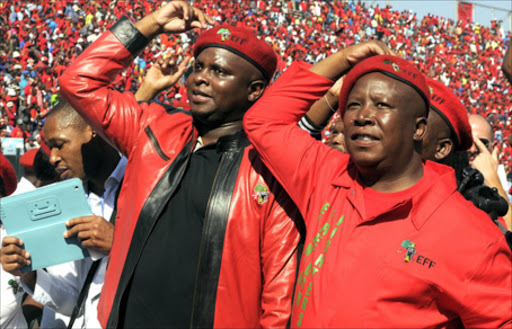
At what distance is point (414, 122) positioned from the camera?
199cm

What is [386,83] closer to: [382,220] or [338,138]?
[382,220]

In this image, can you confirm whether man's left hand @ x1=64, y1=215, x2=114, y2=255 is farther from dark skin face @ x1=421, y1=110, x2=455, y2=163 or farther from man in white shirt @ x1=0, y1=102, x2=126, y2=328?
dark skin face @ x1=421, y1=110, x2=455, y2=163

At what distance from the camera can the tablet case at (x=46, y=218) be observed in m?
2.57

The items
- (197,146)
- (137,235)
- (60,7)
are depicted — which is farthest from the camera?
(60,7)

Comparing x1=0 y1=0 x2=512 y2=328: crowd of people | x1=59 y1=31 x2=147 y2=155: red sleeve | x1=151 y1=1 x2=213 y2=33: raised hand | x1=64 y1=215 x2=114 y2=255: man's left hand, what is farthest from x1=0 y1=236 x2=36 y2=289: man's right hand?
x1=151 y1=1 x2=213 y2=33: raised hand

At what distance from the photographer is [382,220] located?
6.22 feet

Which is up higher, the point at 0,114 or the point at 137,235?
the point at 137,235

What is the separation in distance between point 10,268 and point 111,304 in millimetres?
577

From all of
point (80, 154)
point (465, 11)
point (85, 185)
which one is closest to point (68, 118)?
point (80, 154)

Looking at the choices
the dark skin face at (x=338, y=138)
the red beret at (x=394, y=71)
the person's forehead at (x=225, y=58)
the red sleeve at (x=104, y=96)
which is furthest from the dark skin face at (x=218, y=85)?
the dark skin face at (x=338, y=138)

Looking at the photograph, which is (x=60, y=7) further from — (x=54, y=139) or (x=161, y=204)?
(x=161, y=204)

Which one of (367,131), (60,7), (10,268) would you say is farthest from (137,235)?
(60,7)

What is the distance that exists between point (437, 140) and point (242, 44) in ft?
2.66

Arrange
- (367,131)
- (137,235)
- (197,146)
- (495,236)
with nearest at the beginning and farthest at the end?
(495,236) < (367,131) < (137,235) < (197,146)
